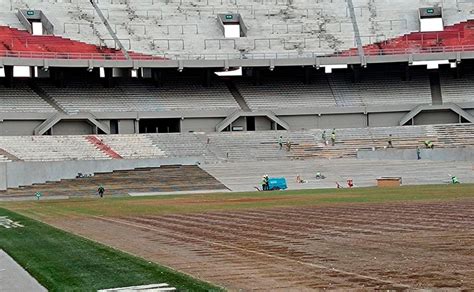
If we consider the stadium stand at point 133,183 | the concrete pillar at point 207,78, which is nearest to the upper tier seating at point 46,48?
the concrete pillar at point 207,78

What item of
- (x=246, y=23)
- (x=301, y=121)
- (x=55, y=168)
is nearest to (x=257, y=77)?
(x=246, y=23)

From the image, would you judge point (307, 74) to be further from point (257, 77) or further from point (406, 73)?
point (406, 73)

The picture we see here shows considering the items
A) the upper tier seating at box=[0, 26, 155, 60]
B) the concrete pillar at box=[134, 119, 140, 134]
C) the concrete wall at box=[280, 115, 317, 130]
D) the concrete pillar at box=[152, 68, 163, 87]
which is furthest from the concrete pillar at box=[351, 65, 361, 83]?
the concrete pillar at box=[134, 119, 140, 134]

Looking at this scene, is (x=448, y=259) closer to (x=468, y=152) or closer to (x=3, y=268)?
(x=3, y=268)

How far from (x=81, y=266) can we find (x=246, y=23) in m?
72.2

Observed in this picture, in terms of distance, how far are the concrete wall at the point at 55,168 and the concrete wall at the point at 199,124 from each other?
12.9 meters

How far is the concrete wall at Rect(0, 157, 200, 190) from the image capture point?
5764 centimetres

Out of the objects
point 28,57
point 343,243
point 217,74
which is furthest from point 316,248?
point 217,74

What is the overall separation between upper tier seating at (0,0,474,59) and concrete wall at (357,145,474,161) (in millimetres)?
15758

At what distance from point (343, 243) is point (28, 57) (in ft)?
195

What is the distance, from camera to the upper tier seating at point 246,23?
261 feet

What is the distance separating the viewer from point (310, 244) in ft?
56.6

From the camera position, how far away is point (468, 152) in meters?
63.9

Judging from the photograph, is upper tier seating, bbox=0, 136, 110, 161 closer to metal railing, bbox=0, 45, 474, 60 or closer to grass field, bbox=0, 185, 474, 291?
metal railing, bbox=0, 45, 474, 60
